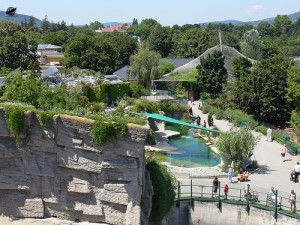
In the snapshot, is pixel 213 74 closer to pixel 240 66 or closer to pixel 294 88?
pixel 240 66

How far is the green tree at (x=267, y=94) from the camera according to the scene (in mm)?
44188

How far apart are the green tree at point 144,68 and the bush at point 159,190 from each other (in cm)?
3775

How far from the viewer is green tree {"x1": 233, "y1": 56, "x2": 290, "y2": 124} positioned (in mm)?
→ 44188

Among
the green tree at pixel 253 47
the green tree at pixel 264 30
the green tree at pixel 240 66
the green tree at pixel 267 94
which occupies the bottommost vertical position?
the green tree at pixel 267 94

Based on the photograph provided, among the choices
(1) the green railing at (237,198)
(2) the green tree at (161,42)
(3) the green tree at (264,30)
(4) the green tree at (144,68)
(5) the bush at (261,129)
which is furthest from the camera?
(3) the green tree at (264,30)

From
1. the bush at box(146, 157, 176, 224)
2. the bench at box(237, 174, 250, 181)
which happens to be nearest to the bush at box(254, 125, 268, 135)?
the bench at box(237, 174, 250, 181)

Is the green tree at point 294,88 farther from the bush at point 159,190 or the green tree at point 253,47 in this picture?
the green tree at point 253,47

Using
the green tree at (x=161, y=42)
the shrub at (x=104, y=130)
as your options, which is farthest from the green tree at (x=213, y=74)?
the green tree at (x=161, y=42)

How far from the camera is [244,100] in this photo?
1785 inches

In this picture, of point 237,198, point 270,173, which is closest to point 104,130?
point 237,198

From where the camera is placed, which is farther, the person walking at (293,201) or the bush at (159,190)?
the person walking at (293,201)

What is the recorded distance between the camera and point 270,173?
2753cm

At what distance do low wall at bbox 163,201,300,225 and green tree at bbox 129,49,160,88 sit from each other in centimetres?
3580

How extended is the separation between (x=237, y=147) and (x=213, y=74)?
28.9 m
